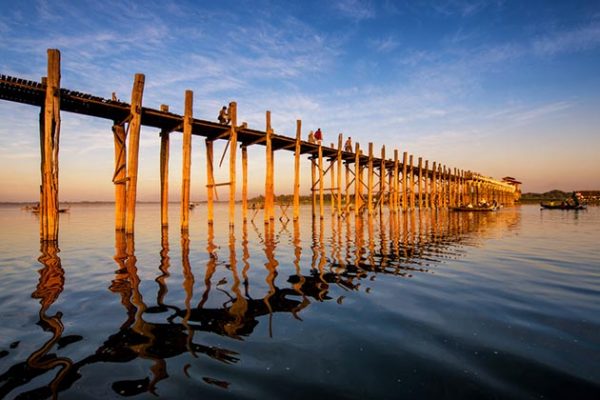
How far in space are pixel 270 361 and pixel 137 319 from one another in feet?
7.79

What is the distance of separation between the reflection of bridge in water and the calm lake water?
3 centimetres

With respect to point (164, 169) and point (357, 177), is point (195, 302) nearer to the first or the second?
point (164, 169)

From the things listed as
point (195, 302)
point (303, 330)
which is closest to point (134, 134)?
point (195, 302)

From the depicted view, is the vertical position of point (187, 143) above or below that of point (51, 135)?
above

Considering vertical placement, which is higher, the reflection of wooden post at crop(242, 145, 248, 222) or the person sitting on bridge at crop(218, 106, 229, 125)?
the person sitting on bridge at crop(218, 106, 229, 125)

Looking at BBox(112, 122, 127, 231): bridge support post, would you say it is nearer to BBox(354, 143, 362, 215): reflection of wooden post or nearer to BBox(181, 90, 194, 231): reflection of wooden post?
BBox(181, 90, 194, 231): reflection of wooden post

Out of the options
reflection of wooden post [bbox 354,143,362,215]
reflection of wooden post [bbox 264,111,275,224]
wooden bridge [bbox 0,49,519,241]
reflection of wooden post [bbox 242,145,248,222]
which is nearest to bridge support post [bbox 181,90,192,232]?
wooden bridge [bbox 0,49,519,241]

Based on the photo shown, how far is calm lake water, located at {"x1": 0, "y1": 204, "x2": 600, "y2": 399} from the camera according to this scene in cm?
284

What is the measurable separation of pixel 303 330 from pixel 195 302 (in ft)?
7.19

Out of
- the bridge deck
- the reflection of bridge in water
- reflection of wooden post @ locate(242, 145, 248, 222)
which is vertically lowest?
the reflection of bridge in water

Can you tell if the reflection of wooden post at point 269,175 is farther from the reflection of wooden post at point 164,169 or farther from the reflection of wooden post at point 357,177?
the reflection of wooden post at point 357,177

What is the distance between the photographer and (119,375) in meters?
3.01

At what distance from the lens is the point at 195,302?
5.32 m

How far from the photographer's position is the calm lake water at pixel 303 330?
2840 mm
